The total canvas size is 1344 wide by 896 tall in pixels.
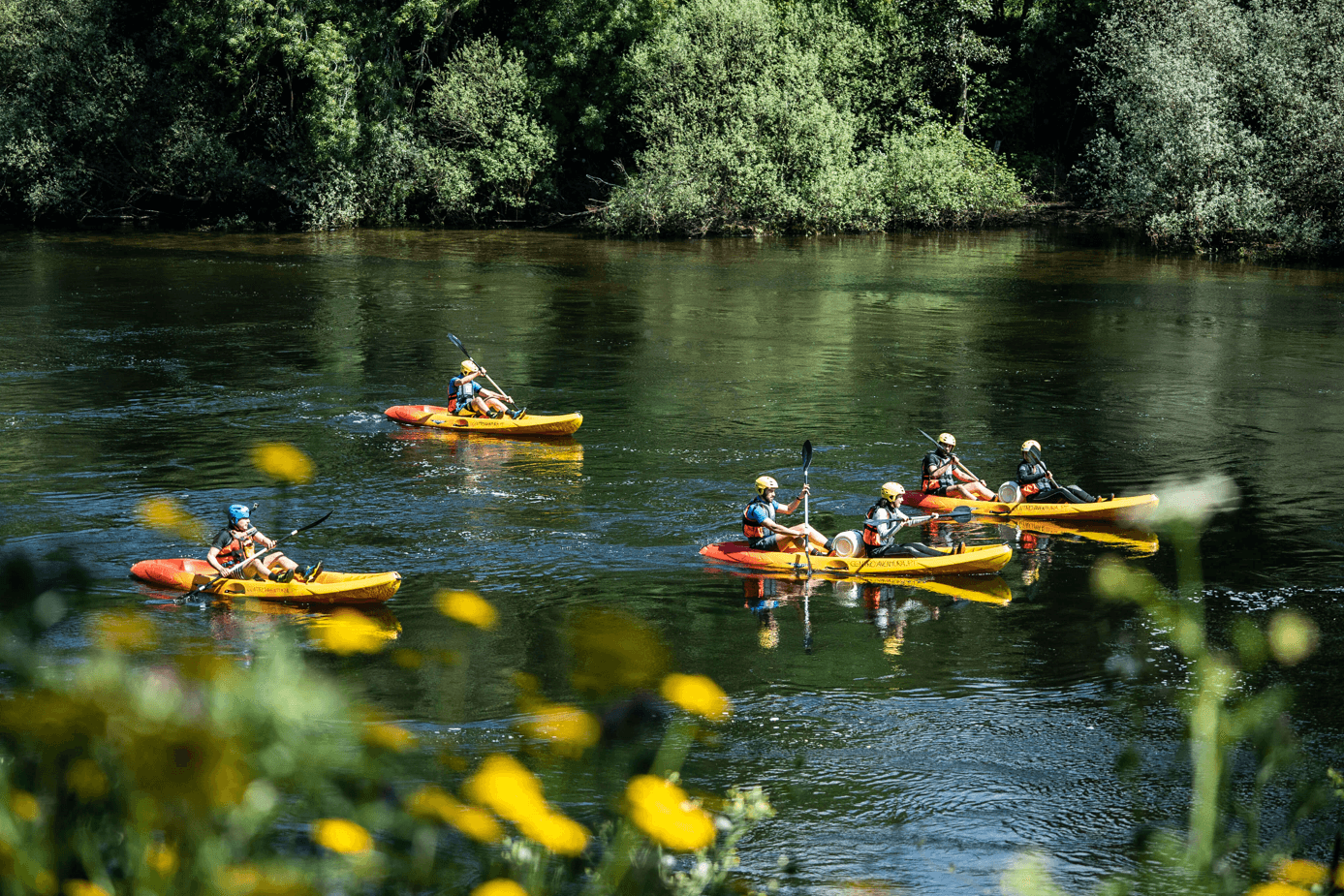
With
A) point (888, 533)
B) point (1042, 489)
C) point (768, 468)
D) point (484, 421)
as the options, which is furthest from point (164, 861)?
point (484, 421)

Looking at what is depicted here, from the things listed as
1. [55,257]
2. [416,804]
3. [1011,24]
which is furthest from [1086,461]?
[1011,24]

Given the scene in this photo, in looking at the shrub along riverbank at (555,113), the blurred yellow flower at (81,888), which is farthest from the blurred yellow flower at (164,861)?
the shrub along riverbank at (555,113)

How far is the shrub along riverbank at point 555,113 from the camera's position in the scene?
45.0m

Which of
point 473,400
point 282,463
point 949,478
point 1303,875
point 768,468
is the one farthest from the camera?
point 473,400

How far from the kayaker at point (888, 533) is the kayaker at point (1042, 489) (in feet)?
8.75

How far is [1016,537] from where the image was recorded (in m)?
16.5

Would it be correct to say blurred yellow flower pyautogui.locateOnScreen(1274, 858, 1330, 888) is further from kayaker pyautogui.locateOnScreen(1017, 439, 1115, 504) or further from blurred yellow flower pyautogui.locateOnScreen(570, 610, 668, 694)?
kayaker pyautogui.locateOnScreen(1017, 439, 1115, 504)

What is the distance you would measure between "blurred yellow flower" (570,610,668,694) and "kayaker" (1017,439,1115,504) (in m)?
15.2

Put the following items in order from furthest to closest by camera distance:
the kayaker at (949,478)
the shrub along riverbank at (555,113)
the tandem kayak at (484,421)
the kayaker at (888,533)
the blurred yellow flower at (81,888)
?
the shrub along riverbank at (555,113)
the tandem kayak at (484,421)
the kayaker at (949,478)
the kayaker at (888,533)
the blurred yellow flower at (81,888)

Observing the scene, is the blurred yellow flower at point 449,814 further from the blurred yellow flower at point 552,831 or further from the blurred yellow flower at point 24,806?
the blurred yellow flower at point 24,806

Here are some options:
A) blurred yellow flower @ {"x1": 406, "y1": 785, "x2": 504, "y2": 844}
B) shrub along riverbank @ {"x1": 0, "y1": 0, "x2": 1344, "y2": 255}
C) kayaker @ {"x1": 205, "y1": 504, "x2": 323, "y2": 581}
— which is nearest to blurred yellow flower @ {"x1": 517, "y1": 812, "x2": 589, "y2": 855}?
blurred yellow flower @ {"x1": 406, "y1": 785, "x2": 504, "y2": 844}

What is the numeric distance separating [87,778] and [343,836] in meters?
0.45

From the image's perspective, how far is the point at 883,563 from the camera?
14.6 m

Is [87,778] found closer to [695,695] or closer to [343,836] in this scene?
[343,836]
